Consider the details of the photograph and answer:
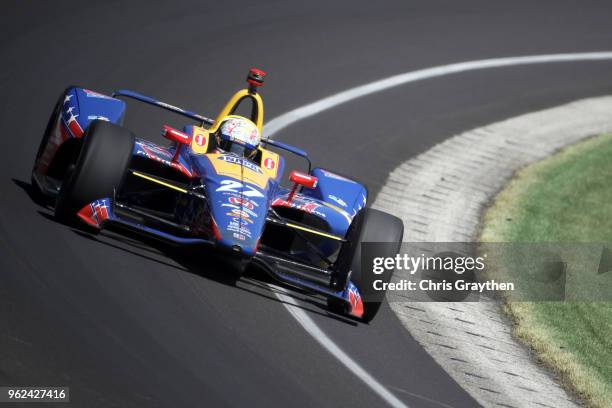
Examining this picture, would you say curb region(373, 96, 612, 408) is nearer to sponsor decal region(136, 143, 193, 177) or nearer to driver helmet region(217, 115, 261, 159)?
driver helmet region(217, 115, 261, 159)

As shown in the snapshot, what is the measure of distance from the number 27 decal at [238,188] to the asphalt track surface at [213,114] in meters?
0.88

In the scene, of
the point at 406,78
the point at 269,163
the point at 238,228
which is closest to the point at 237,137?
the point at 269,163

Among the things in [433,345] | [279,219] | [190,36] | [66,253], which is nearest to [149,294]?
[66,253]

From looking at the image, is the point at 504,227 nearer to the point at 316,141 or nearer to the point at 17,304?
the point at 316,141

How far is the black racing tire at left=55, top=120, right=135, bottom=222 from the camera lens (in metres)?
10.6

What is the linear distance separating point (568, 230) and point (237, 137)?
5930 millimetres

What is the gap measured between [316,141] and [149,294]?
23.1 ft

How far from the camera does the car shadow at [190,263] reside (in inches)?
434

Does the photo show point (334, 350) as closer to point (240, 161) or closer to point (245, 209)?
point (245, 209)

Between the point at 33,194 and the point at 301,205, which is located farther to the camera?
the point at 301,205

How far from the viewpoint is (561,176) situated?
18.0 meters

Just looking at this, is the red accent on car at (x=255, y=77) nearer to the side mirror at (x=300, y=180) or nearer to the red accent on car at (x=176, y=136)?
the side mirror at (x=300, y=180)

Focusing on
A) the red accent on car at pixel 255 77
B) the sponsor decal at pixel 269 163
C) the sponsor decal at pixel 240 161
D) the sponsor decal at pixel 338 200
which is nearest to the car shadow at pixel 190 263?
the sponsor decal at pixel 240 161

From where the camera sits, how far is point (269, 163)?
12.4 meters
